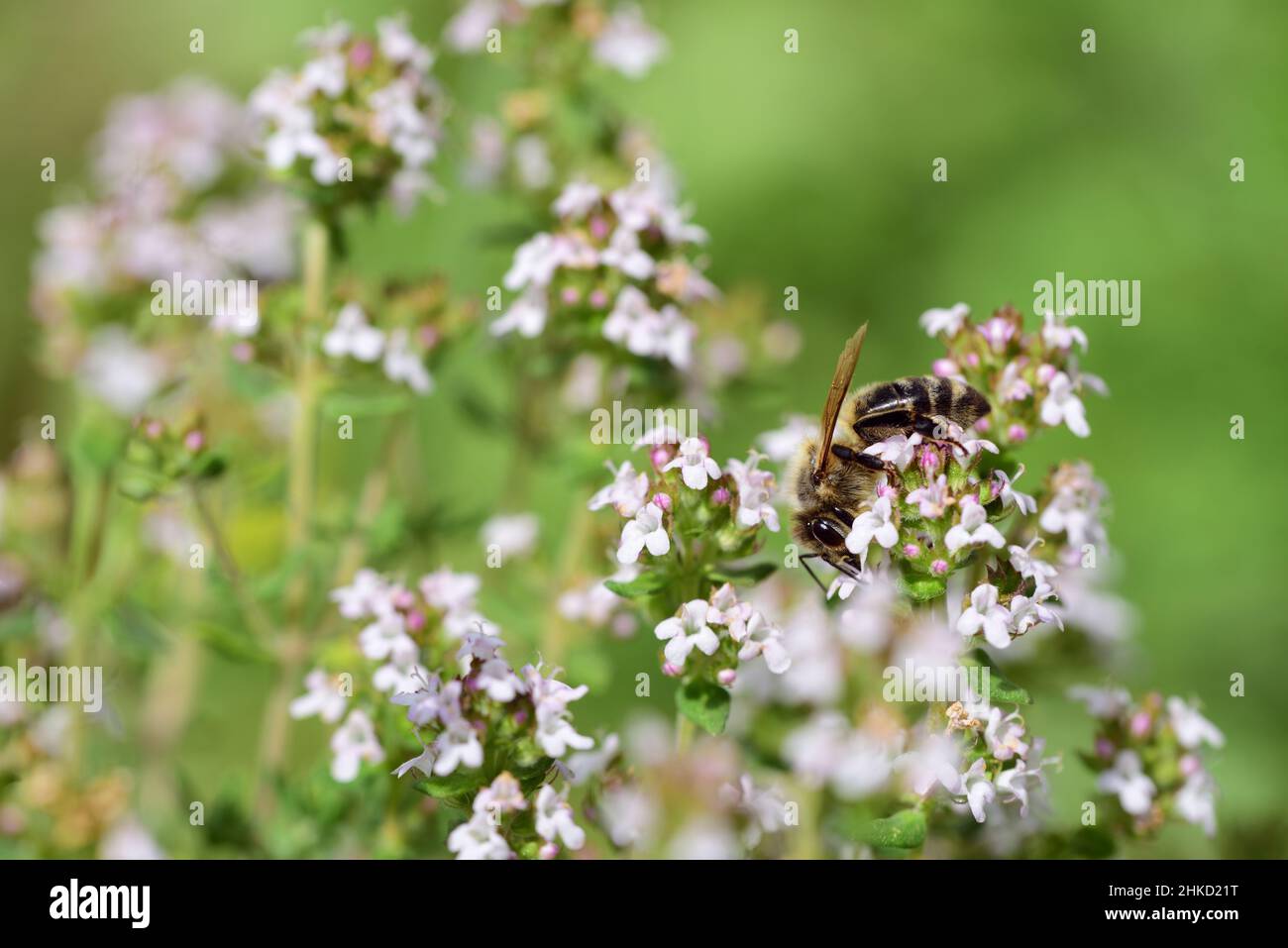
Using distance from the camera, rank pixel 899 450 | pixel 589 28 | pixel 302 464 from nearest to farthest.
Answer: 1. pixel 899 450
2. pixel 302 464
3. pixel 589 28

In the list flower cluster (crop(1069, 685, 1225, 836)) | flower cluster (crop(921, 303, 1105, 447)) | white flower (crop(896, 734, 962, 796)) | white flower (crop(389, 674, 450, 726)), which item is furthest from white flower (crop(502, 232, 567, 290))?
flower cluster (crop(1069, 685, 1225, 836))

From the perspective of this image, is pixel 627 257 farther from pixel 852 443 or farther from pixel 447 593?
pixel 447 593

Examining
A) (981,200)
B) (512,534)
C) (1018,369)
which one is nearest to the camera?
(1018,369)

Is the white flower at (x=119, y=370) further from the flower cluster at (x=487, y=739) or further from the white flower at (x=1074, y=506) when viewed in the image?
the white flower at (x=1074, y=506)

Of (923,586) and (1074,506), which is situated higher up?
(1074,506)

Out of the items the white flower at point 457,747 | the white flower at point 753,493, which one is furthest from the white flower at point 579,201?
the white flower at point 457,747

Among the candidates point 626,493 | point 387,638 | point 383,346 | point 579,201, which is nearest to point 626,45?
point 579,201

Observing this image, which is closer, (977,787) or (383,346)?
(977,787)
